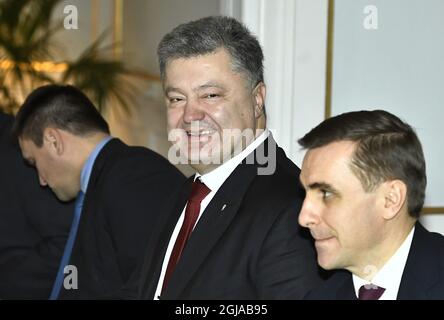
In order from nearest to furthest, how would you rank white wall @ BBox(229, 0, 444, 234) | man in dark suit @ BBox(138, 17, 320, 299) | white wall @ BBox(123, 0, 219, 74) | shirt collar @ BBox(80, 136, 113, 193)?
man in dark suit @ BBox(138, 17, 320, 299) < white wall @ BBox(229, 0, 444, 234) < shirt collar @ BBox(80, 136, 113, 193) < white wall @ BBox(123, 0, 219, 74)

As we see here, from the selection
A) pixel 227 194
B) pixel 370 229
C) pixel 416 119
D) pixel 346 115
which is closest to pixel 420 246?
pixel 370 229

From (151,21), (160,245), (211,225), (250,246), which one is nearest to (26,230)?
(160,245)

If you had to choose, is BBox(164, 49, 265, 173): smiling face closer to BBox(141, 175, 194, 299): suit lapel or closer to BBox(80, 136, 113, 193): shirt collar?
BBox(141, 175, 194, 299): suit lapel

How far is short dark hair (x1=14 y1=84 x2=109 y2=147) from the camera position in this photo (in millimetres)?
3570

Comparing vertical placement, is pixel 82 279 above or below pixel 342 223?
below

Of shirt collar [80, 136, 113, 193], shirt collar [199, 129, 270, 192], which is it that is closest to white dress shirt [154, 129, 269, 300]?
shirt collar [199, 129, 270, 192]

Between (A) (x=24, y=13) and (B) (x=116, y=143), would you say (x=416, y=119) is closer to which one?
(B) (x=116, y=143)

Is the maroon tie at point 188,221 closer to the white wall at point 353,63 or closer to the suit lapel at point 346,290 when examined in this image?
the suit lapel at point 346,290

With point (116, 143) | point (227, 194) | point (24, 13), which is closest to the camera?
point (227, 194)

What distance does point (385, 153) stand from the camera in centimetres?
202

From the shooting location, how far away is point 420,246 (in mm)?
2043

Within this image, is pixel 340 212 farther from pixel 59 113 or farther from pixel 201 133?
pixel 59 113

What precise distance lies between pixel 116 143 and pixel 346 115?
1464mm

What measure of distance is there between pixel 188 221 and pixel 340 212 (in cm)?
57
